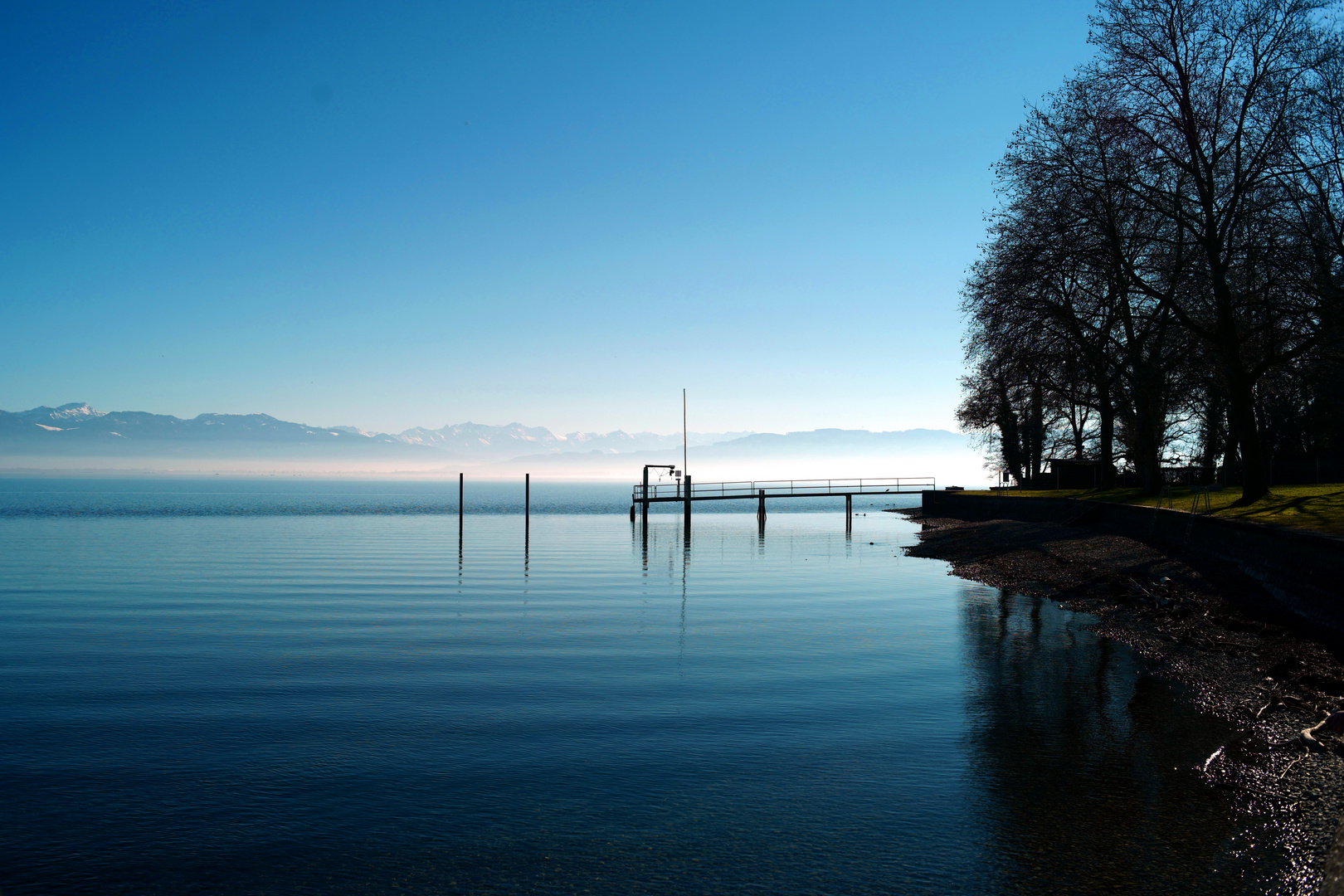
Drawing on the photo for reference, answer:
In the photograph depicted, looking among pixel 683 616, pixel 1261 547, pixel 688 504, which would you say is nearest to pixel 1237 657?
pixel 1261 547

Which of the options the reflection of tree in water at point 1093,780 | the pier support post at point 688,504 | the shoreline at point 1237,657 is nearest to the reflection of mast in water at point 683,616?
the reflection of tree in water at point 1093,780

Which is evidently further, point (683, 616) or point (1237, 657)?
point (683, 616)

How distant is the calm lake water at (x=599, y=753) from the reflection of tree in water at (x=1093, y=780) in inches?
1.5

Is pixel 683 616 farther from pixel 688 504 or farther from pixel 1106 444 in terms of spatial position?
pixel 688 504

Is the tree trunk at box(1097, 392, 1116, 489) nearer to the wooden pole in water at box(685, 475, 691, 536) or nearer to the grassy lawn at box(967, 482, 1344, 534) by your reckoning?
the grassy lawn at box(967, 482, 1344, 534)

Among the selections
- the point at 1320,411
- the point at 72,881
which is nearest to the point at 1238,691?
the point at 72,881

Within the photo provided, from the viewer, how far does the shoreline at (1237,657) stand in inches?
283

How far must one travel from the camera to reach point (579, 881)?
20.7 feet

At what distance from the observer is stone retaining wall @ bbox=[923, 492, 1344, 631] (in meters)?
13.8

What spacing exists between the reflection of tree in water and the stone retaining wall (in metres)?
3.25

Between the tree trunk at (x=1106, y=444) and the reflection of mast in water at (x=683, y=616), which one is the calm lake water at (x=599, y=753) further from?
the tree trunk at (x=1106, y=444)

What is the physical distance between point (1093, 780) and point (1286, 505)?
17.5 m

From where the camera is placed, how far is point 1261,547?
17031 millimetres

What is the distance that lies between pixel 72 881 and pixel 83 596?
65.7 ft
